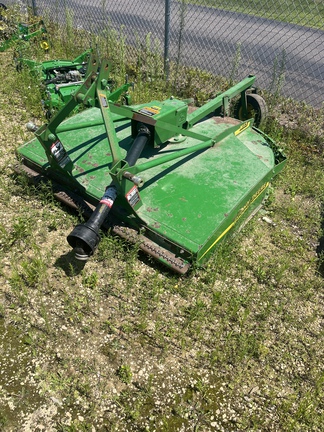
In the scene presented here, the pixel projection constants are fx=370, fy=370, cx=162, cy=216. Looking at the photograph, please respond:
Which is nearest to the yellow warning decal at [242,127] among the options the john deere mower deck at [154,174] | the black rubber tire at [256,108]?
the john deere mower deck at [154,174]

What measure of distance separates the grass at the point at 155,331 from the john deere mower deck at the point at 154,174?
0.78 ft

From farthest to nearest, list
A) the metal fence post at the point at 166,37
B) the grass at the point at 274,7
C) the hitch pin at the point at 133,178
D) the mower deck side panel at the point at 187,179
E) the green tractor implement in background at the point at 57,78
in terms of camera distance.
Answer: the grass at the point at 274,7
the metal fence post at the point at 166,37
the green tractor implement in background at the point at 57,78
the mower deck side panel at the point at 187,179
the hitch pin at the point at 133,178

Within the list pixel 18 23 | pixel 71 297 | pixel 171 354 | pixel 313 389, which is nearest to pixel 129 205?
pixel 71 297

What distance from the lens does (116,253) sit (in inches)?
125

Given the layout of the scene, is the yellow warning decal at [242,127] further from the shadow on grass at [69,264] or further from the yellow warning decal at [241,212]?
the shadow on grass at [69,264]

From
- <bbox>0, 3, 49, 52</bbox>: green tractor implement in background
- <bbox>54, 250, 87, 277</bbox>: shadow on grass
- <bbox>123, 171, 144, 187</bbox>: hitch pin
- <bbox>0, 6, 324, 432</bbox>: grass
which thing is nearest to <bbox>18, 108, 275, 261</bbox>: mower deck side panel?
<bbox>0, 6, 324, 432</bbox>: grass

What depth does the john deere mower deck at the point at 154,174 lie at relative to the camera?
9.27 feet

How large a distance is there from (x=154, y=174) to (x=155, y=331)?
1.41 metres

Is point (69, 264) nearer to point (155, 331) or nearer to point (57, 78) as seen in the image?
point (155, 331)

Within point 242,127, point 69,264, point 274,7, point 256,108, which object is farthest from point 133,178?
point 274,7

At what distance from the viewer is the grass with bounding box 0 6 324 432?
7.47ft

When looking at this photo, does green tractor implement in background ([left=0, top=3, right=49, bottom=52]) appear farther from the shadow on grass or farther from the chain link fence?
the shadow on grass

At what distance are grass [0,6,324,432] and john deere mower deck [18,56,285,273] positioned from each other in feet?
0.78

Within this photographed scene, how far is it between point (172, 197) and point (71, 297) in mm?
1160
